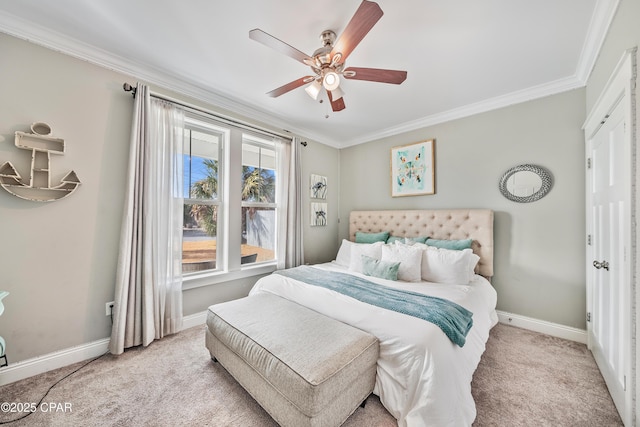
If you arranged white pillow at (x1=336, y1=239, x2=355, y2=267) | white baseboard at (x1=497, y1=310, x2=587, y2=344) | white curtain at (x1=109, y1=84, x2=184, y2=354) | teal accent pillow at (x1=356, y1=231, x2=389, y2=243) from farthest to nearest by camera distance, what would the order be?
teal accent pillow at (x1=356, y1=231, x2=389, y2=243) < white pillow at (x1=336, y1=239, x2=355, y2=267) < white baseboard at (x1=497, y1=310, x2=587, y2=344) < white curtain at (x1=109, y1=84, x2=184, y2=354)

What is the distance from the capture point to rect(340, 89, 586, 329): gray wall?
244 cm

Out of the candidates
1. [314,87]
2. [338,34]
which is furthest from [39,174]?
[338,34]

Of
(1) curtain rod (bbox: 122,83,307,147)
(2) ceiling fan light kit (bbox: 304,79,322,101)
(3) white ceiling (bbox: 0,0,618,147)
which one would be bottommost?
(2) ceiling fan light kit (bbox: 304,79,322,101)

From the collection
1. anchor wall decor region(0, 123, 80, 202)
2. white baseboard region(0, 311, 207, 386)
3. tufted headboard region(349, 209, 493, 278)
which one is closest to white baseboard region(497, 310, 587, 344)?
tufted headboard region(349, 209, 493, 278)

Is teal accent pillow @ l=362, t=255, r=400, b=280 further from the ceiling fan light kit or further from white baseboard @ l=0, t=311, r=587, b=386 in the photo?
the ceiling fan light kit

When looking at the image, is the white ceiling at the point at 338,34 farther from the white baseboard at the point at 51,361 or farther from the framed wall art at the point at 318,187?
the white baseboard at the point at 51,361

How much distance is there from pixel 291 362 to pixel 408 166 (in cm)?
313

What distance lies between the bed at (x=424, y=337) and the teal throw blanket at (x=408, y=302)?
0.05 m

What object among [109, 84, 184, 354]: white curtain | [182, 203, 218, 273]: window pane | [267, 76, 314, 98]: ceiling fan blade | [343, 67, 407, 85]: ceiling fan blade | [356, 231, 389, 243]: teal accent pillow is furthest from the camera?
[356, 231, 389, 243]: teal accent pillow

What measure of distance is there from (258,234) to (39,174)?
217cm

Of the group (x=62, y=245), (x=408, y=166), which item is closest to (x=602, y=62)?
(x=408, y=166)

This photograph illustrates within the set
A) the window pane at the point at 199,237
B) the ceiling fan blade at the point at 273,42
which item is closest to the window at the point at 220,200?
the window pane at the point at 199,237

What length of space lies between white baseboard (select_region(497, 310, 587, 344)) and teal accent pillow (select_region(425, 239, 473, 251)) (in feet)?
2.98

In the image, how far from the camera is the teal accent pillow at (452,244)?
2811mm
